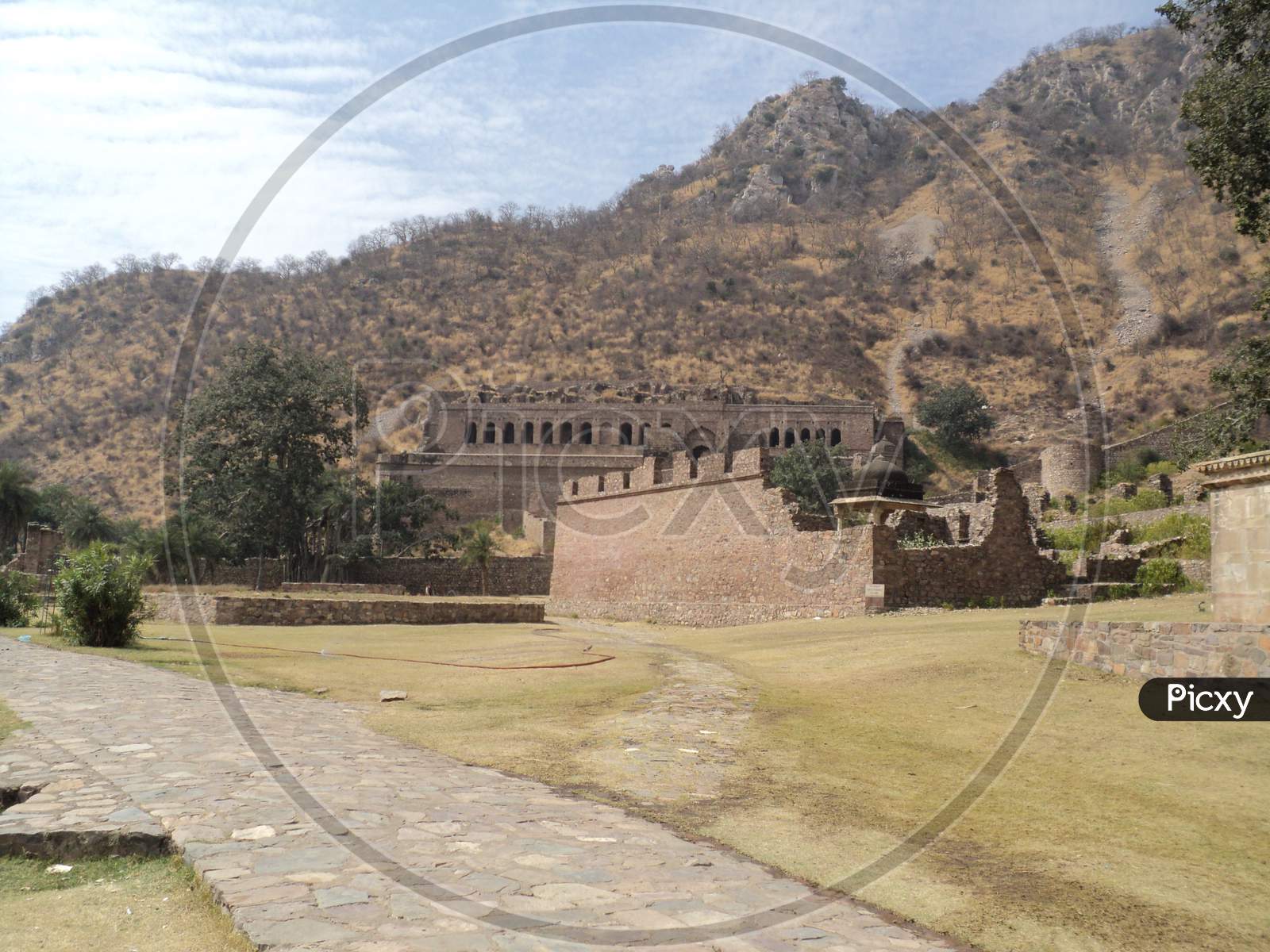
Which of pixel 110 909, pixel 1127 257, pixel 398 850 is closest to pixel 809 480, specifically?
pixel 398 850

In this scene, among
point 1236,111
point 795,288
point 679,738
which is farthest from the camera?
point 795,288

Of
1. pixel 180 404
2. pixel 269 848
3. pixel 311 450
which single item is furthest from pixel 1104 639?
pixel 180 404

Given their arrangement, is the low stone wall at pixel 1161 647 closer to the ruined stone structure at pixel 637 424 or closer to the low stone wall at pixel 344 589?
the low stone wall at pixel 344 589

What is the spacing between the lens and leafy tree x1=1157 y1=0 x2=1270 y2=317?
14586mm

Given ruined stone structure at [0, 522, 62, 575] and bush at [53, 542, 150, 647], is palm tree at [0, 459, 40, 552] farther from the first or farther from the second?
bush at [53, 542, 150, 647]

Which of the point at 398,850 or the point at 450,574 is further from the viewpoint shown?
the point at 450,574

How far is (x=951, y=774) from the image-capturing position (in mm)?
6539

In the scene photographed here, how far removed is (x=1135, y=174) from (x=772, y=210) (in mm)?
35913

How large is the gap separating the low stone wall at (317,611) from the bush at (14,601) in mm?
2245

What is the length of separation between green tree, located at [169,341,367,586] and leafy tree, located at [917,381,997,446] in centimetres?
3924

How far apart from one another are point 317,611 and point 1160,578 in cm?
1716

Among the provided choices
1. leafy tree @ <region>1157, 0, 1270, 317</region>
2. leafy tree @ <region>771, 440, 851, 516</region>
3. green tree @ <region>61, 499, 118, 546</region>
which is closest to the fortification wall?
leafy tree @ <region>1157, 0, 1270, 317</region>

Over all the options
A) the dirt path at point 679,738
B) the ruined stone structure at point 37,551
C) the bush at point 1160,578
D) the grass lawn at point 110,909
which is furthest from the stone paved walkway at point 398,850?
the ruined stone structure at point 37,551

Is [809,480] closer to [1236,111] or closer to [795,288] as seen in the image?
[1236,111]
